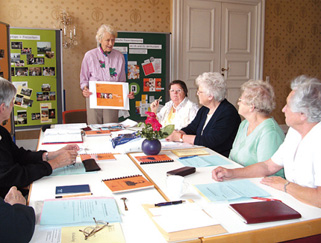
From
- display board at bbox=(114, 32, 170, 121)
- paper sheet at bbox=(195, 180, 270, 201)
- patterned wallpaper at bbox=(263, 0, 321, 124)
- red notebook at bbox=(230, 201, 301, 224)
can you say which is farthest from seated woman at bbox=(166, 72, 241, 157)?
patterned wallpaper at bbox=(263, 0, 321, 124)

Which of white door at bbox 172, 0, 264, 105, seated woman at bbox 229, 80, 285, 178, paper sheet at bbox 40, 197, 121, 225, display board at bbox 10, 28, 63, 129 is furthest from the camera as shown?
white door at bbox 172, 0, 264, 105

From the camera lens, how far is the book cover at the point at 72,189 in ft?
5.05

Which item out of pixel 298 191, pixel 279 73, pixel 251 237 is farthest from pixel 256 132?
pixel 279 73

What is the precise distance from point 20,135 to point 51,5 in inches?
80.2

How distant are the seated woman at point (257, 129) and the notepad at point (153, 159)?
509 millimetres

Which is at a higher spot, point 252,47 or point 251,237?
point 252,47

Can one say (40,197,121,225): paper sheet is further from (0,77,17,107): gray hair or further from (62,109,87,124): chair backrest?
(62,109,87,124): chair backrest

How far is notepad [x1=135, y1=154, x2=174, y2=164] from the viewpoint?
2070 millimetres

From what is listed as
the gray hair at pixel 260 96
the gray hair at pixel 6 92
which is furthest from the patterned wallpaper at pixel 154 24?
the gray hair at pixel 6 92

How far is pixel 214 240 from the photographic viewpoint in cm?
113

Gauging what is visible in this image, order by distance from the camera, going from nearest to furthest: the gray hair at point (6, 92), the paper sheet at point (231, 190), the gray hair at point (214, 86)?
the paper sheet at point (231, 190) < the gray hair at point (6, 92) < the gray hair at point (214, 86)

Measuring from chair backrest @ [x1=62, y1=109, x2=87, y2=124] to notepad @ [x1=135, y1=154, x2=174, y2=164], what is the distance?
199 centimetres

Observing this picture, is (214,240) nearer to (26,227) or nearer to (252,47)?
(26,227)

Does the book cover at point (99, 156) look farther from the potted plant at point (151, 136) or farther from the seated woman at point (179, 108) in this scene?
the seated woman at point (179, 108)
